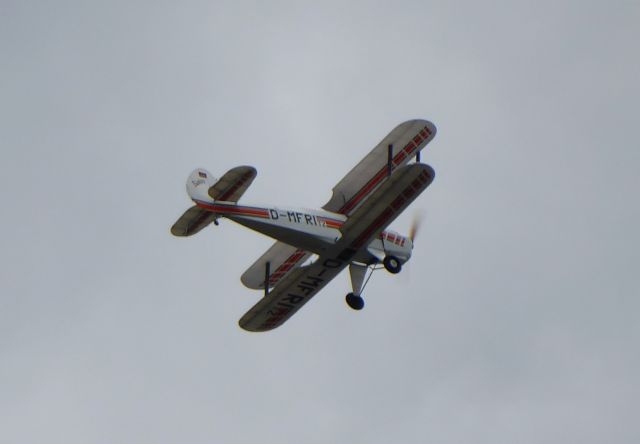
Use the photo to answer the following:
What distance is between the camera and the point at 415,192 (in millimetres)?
32188

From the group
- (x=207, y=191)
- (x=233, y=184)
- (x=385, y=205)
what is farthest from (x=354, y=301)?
(x=233, y=184)

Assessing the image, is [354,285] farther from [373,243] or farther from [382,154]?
[382,154]

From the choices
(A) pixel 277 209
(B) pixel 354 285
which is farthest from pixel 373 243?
(A) pixel 277 209

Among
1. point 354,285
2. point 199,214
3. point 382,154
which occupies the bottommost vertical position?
point 199,214

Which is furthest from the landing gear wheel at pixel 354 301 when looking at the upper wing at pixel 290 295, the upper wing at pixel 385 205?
the upper wing at pixel 385 205

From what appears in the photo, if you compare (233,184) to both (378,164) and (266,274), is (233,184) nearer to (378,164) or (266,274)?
(378,164)

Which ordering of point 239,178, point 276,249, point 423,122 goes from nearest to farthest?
point 239,178 → point 423,122 → point 276,249

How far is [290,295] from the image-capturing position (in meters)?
→ 34.5

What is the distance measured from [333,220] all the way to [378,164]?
1919mm

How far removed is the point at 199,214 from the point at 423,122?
6.05m

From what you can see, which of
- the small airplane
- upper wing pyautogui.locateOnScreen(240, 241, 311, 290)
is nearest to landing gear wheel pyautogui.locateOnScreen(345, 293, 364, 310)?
the small airplane

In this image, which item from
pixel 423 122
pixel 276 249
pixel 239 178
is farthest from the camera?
pixel 276 249

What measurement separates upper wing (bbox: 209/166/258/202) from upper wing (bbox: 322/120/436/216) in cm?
342

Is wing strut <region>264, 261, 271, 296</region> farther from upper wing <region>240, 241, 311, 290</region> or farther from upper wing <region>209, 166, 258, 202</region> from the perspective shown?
upper wing <region>209, 166, 258, 202</region>
